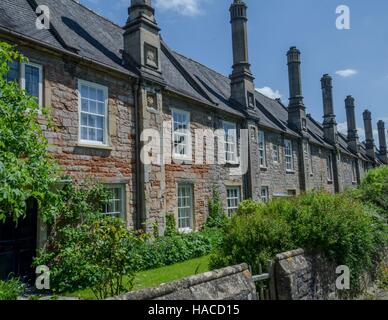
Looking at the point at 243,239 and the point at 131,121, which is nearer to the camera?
the point at 243,239

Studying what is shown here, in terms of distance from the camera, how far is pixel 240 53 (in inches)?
818

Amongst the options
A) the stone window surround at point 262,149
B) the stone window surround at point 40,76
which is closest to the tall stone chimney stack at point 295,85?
the stone window surround at point 262,149

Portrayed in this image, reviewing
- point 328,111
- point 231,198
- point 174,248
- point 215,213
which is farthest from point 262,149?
point 328,111

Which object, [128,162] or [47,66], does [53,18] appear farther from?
[128,162]

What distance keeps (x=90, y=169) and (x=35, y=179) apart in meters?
4.73

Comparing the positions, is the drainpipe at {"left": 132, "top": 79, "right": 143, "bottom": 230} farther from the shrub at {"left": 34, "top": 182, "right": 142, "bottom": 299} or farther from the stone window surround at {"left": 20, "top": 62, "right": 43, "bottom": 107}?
the stone window surround at {"left": 20, "top": 62, "right": 43, "bottom": 107}

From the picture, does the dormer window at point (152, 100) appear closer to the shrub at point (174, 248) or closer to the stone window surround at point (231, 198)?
the shrub at point (174, 248)

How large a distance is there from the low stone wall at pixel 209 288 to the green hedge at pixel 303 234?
1.72 metres

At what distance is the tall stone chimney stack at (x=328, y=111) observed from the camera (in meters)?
33.3

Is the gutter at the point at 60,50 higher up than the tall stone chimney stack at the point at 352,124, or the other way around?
the tall stone chimney stack at the point at 352,124

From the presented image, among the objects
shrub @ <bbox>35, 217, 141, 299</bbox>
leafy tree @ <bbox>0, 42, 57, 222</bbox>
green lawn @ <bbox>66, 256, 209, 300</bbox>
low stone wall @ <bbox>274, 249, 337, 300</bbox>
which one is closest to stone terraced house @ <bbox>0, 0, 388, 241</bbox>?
green lawn @ <bbox>66, 256, 209, 300</bbox>

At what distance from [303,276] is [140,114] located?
8027 millimetres

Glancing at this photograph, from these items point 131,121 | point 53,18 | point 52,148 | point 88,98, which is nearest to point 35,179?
point 52,148

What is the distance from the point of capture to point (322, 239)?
291 inches
